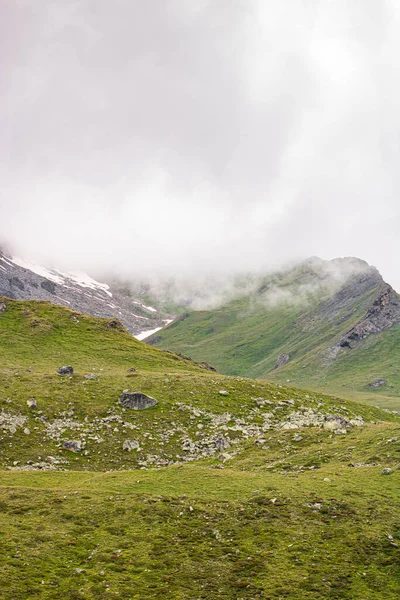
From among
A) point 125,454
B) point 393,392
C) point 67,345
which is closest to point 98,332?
point 67,345

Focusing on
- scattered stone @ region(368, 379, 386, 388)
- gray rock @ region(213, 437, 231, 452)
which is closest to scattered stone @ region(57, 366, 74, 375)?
gray rock @ region(213, 437, 231, 452)

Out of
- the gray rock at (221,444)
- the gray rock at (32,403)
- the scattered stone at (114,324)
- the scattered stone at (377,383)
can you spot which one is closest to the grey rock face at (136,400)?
the gray rock at (32,403)

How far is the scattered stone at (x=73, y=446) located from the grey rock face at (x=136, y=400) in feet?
32.6

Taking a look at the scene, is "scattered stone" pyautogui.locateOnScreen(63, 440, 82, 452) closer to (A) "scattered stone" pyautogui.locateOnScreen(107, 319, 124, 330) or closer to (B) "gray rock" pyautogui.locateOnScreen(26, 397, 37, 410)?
(B) "gray rock" pyautogui.locateOnScreen(26, 397, 37, 410)

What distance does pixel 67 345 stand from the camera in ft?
286

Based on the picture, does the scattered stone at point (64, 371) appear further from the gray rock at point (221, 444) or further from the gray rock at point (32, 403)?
the gray rock at point (221, 444)

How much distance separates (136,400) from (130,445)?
9.50 m

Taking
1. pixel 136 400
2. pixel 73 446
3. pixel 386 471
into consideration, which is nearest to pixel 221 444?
pixel 136 400

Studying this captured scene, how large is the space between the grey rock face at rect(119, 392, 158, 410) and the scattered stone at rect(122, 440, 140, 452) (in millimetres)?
7962

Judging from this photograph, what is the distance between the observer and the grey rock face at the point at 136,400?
5386cm

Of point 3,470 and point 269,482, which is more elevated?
point 269,482

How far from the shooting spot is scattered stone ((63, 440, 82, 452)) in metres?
43.7

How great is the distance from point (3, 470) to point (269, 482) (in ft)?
73.5

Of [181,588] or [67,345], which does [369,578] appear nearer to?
[181,588]
